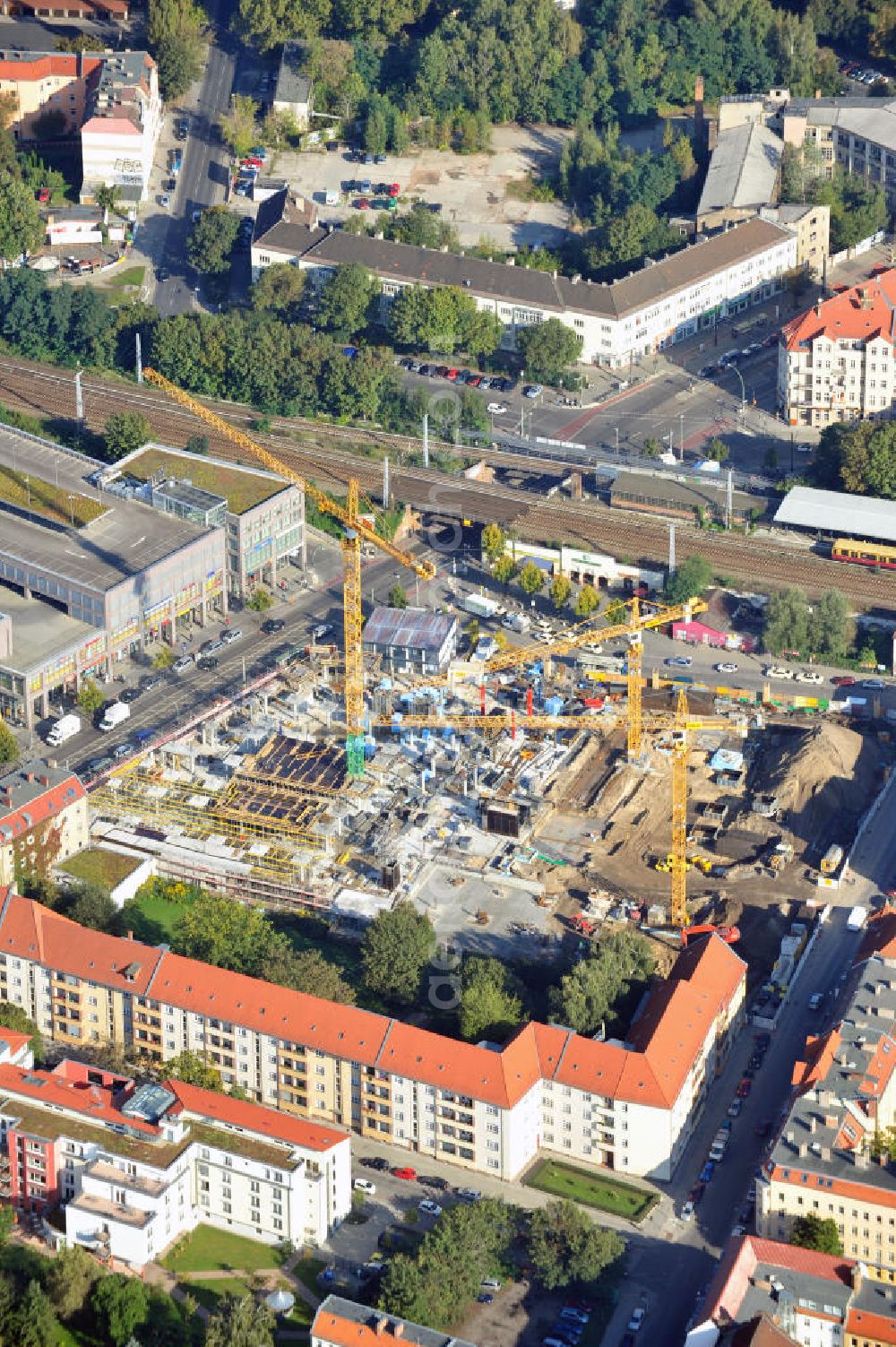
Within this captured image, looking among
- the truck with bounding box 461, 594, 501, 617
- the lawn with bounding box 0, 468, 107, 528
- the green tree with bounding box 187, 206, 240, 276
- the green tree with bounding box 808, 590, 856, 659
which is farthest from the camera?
the green tree with bounding box 187, 206, 240, 276

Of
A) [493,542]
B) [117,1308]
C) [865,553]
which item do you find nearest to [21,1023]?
[117,1308]

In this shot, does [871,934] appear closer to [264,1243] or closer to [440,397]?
[264,1243]

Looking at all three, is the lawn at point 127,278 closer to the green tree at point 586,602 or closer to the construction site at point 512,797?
the construction site at point 512,797

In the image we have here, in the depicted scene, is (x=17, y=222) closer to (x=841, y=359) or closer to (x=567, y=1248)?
(x=841, y=359)

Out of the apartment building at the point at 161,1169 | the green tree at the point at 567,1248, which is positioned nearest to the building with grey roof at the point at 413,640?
the apartment building at the point at 161,1169

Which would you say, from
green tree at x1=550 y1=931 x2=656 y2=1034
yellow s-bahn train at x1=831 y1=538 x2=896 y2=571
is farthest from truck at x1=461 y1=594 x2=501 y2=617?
green tree at x1=550 y1=931 x2=656 y2=1034

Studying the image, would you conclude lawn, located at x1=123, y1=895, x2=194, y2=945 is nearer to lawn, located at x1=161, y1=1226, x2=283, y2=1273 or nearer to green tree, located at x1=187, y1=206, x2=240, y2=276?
lawn, located at x1=161, y1=1226, x2=283, y2=1273
